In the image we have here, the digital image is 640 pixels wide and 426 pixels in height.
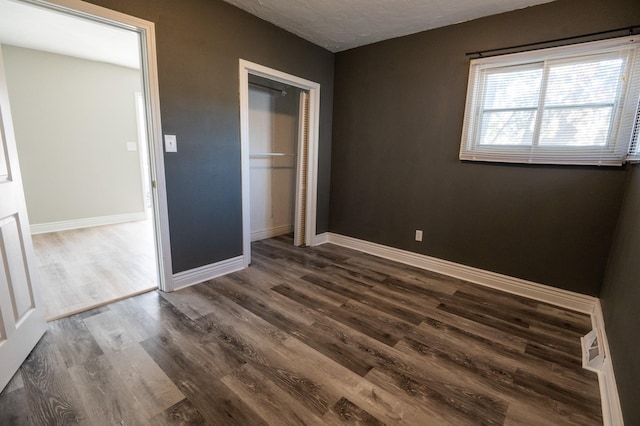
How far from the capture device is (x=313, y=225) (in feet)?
12.4

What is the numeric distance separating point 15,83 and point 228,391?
15.8 feet

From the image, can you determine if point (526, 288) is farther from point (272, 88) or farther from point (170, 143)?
point (272, 88)

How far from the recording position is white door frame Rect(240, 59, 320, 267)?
8.90 feet

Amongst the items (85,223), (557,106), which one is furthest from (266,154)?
(85,223)

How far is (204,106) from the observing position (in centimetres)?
245

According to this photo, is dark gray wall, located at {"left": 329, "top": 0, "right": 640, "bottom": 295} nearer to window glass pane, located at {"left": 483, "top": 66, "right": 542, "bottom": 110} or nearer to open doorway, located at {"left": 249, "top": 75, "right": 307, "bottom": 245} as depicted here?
window glass pane, located at {"left": 483, "top": 66, "right": 542, "bottom": 110}

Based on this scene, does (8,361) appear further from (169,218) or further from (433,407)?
(433,407)

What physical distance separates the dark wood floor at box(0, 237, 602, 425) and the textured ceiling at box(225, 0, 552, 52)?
2460mm

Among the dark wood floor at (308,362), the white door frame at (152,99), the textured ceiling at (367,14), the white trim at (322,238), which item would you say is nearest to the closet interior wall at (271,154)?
the white trim at (322,238)

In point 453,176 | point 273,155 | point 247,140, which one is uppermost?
point 247,140

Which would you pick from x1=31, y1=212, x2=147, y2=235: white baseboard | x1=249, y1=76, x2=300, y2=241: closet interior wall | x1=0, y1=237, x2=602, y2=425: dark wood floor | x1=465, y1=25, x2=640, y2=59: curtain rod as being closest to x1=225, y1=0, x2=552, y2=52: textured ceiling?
x1=465, y1=25, x2=640, y2=59: curtain rod

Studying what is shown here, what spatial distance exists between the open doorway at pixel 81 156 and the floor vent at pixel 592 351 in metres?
3.05

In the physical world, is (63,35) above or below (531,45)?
above

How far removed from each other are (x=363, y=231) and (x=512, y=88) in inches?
82.7
